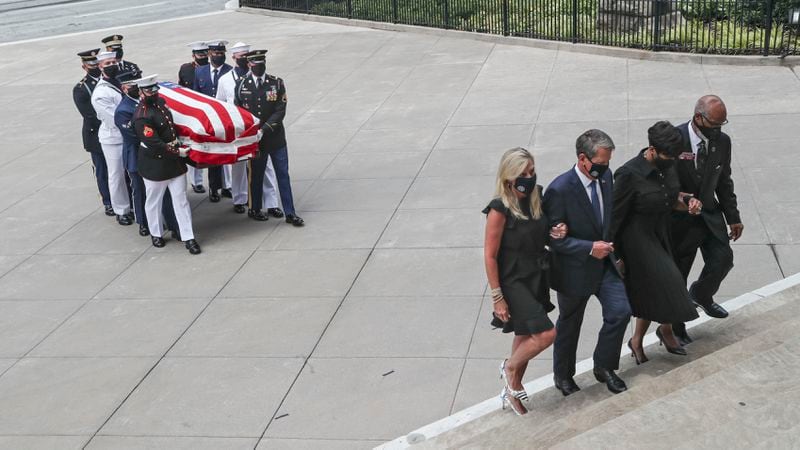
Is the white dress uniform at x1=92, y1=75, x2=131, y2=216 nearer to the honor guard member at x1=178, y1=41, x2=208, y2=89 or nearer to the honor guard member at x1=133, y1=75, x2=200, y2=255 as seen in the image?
the honor guard member at x1=133, y1=75, x2=200, y2=255

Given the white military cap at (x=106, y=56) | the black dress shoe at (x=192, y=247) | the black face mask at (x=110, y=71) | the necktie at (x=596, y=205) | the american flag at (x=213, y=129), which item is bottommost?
the black dress shoe at (x=192, y=247)

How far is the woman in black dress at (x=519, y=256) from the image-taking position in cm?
543

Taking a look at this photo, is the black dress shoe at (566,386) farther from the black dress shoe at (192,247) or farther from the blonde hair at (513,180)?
the black dress shoe at (192,247)

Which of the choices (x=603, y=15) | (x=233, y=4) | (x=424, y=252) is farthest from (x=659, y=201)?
(x=233, y=4)

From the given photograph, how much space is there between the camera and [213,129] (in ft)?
31.1

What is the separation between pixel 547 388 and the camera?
6.23 meters

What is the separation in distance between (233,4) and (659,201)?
2108 centimetres

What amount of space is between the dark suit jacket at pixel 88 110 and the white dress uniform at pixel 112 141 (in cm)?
14

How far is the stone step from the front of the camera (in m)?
4.44

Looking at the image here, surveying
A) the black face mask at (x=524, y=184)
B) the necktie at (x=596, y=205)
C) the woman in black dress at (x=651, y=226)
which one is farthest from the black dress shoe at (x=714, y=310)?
the black face mask at (x=524, y=184)

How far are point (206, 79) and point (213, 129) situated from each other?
1636mm

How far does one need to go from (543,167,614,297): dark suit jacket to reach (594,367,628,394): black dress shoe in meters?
0.50

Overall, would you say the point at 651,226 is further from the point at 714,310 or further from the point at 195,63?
the point at 195,63

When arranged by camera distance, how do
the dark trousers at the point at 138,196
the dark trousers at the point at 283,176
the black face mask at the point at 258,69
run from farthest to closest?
the dark trousers at the point at 138,196 → the dark trousers at the point at 283,176 → the black face mask at the point at 258,69
